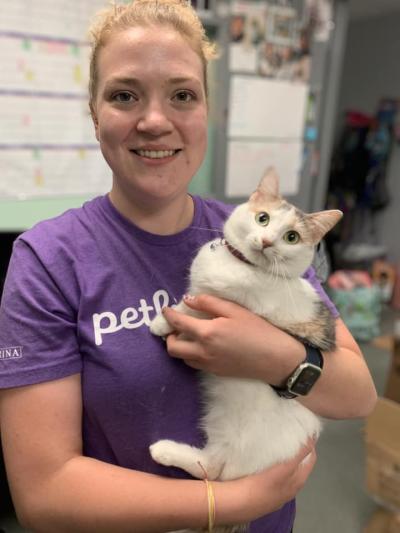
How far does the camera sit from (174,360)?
75 cm

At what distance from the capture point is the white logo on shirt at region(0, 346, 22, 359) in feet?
2.13

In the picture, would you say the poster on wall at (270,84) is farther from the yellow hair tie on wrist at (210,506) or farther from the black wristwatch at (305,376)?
the yellow hair tie on wrist at (210,506)

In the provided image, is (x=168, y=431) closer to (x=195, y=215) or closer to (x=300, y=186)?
(x=195, y=215)

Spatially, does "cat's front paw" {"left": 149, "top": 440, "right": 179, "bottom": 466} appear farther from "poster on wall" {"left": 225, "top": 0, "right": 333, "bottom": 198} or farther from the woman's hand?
"poster on wall" {"left": 225, "top": 0, "right": 333, "bottom": 198}

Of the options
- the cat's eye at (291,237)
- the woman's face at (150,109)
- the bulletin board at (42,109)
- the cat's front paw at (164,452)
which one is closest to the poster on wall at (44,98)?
the bulletin board at (42,109)

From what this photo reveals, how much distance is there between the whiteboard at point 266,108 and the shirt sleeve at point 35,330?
7.13ft

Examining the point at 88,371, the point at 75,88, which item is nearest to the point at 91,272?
the point at 88,371

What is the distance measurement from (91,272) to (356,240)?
4.80 meters

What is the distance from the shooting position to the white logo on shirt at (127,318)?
70 centimetres

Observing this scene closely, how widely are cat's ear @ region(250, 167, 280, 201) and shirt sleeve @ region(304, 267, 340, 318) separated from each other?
201mm

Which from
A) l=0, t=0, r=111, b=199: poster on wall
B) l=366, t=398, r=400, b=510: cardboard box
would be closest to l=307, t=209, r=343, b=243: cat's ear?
l=366, t=398, r=400, b=510: cardboard box

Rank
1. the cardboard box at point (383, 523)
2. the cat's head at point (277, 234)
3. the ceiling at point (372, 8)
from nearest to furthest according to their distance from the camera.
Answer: the cat's head at point (277, 234) < the cardboard box at point (383, 523) < the ceiling at point (372, 8)

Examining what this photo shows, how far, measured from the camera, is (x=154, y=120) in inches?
28.3

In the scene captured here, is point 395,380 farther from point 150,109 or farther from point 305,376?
point 150,109
